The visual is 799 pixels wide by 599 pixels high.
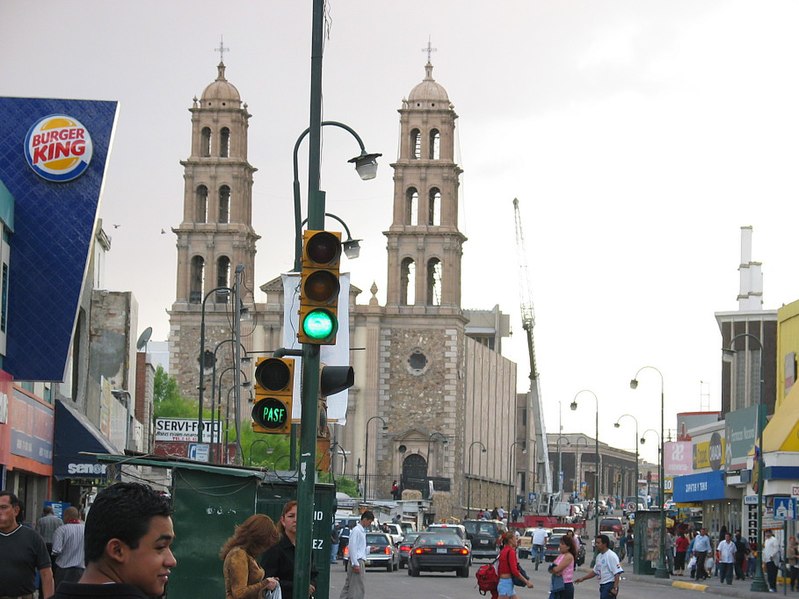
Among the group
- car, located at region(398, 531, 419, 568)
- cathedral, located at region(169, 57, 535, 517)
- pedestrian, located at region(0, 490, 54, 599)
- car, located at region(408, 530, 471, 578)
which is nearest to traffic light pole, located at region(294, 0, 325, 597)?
pedestrian, located at region(0, 490, 54, 599)

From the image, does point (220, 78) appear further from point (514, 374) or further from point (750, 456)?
point (750, 456)

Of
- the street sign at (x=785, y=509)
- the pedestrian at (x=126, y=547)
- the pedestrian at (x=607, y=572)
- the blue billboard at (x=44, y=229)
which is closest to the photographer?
the pedestrian at (x=126, y=547)

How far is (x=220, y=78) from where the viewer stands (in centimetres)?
10962

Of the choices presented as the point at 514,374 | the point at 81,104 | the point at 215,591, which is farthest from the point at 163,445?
the point at 514,374

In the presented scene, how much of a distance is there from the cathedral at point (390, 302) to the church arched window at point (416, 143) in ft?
0.28

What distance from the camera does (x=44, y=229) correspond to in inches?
1174

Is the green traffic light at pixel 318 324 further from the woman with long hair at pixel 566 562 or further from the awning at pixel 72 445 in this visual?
the awning at pixel 72 445

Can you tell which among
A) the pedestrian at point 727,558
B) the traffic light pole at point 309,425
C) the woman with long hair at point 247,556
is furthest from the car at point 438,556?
the woman with long hair at point 247,556

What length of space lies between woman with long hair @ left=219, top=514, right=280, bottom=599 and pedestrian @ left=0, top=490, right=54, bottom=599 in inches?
53.0

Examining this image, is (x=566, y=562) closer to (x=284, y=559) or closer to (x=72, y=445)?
(x=284, y=559)

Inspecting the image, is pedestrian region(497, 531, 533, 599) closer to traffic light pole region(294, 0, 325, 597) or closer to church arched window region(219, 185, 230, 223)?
traffic light pole region(294, 0, 325, 597)

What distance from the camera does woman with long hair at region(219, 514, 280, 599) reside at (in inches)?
449

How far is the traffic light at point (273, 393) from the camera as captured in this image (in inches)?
567

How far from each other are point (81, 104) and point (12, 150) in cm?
173
